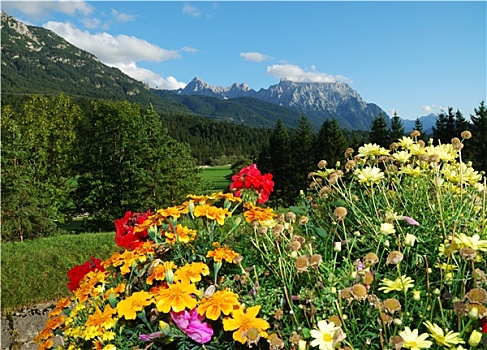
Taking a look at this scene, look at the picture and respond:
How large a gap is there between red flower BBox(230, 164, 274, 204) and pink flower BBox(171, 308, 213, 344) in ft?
2.64

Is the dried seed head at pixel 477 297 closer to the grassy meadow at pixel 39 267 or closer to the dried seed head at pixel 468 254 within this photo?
the dried seed head at pixel 468 254

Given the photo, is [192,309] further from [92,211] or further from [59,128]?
[59,128]

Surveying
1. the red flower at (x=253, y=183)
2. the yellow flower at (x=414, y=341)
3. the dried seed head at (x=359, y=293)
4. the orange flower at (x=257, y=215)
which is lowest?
the yellow flower at (x=414, y=341)

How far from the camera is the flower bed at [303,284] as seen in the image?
110 cm

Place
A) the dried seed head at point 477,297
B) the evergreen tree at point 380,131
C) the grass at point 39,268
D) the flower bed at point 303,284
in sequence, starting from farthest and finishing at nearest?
the evergreen tree at point 380,131
the grass at point 39,268
the flower bed at point 303,284
the dried seed head at point 477,297

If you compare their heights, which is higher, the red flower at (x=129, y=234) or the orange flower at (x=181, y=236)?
the orange flower at (x=181, y=236)

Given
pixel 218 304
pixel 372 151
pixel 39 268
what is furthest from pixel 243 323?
pixel 39 268

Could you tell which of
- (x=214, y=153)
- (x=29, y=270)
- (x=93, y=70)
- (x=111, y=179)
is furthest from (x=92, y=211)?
(x=93, y=70)

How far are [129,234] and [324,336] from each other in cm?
104

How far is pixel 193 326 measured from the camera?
1.27 meters

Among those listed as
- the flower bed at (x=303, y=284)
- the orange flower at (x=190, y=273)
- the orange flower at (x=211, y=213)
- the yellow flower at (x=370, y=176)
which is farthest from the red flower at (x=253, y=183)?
the orange flower at (x=190, y=273)

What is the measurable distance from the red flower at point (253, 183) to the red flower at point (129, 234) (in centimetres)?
46

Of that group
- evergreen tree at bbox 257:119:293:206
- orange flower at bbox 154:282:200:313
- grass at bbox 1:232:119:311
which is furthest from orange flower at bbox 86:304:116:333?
evergreen tree at bbox 257:119:293:206

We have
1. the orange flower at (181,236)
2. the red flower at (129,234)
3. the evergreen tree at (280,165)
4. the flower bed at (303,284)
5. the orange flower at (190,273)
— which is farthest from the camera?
the evergreen tree at (280,165)
